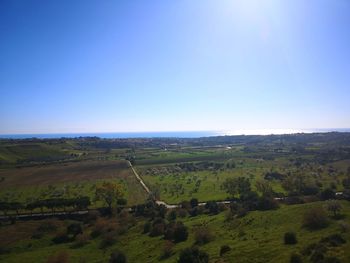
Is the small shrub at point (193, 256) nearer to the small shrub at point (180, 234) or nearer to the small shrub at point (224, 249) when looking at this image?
the small shrub at point (224, 249)

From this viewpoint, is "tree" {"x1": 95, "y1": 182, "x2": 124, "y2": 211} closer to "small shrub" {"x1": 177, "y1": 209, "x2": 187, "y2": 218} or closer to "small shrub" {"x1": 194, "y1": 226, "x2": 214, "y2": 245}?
"small shrub" {"x1": 177, "y1": 209, "x2": 187, "y2": 218}

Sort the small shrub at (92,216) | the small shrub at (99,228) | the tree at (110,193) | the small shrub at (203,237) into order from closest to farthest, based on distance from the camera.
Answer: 1. the small shrub at (203,237)
2. the small shrub at (99,228)
3. the small shrub at (92,216)
4. the tree at (110,193)

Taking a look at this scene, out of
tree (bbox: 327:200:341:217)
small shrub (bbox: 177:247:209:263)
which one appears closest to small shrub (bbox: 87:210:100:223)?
small shrub (bbox: 177:247:209:263)

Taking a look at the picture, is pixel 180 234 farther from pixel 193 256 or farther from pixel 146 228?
pixel 193 256

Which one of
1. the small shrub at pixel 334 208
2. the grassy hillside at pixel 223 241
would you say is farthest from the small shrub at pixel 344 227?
the small shrub at pixel 334 208

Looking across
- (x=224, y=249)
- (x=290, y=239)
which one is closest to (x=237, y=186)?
(x=224, y=249)
